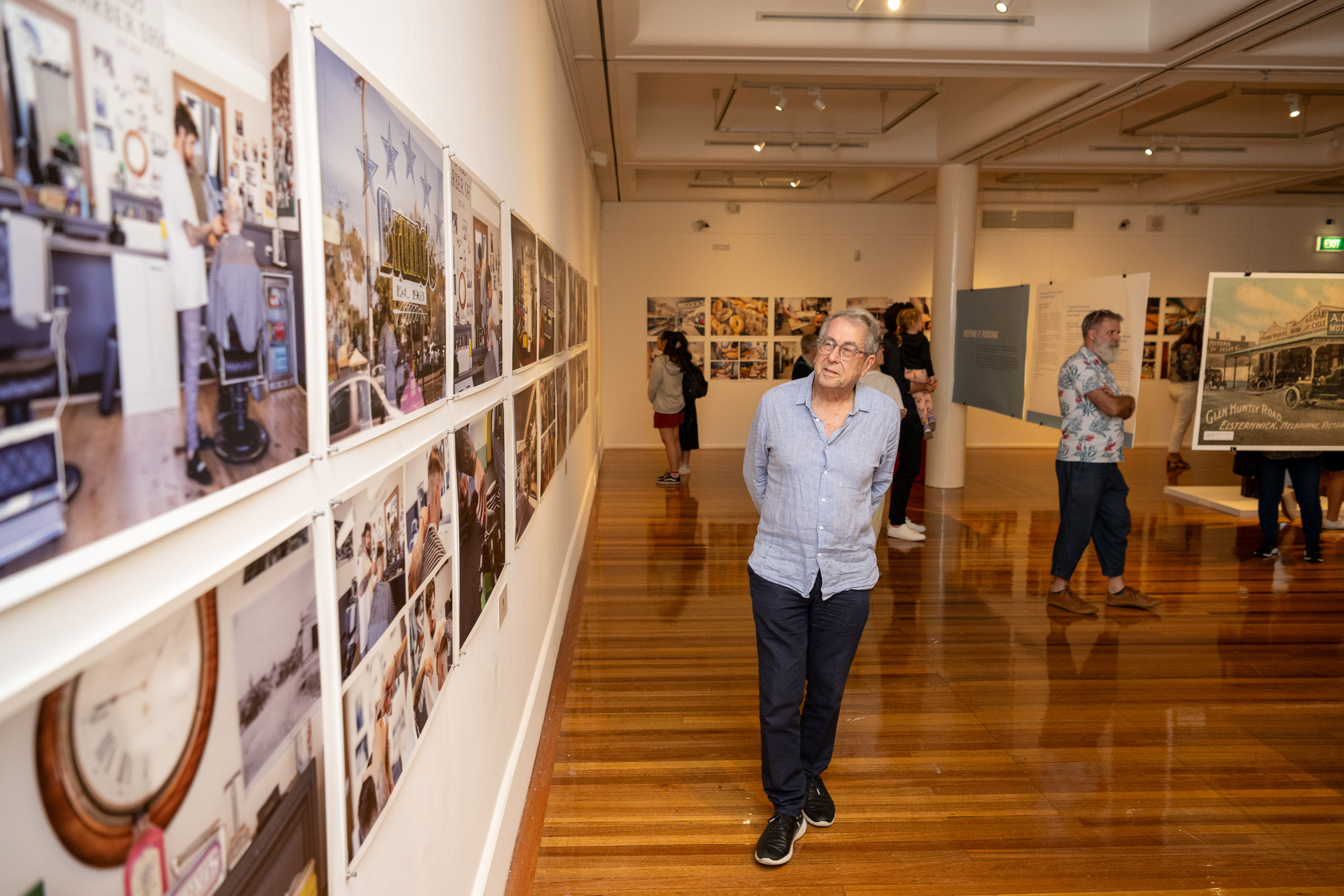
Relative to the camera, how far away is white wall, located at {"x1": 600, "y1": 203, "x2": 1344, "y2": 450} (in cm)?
1305

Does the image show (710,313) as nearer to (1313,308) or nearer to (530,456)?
(1313,308)

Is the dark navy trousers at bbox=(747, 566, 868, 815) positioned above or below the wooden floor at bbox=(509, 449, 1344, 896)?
above

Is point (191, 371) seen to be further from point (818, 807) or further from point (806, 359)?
point (806, 359)

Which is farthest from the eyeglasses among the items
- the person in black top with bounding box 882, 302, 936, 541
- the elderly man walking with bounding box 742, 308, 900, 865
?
the person in black top with bounding box 882, 302, 936, 541

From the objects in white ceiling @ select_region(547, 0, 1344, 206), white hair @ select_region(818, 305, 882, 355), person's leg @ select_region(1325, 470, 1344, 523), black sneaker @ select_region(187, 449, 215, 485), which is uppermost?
white ceiling @ select_region(547, 0, 1344, 206)

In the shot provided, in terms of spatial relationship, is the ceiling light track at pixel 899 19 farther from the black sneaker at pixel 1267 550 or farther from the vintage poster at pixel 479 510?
the black sneaker at pixel 1267 550

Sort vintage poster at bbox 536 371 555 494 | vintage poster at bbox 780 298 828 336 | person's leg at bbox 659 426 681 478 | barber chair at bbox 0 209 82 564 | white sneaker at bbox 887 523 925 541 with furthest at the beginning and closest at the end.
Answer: vintage poster at bbox 780 298 828 336, person's leg at bbox 659 426 681 478, white sneaker at bbox 887 523 925 541, vintage poster at bbox 536 371 555 494, barber chair at bbox 0 209 82 564

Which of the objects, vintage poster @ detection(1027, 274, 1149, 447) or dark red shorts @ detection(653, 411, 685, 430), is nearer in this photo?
vintage poster @ detection(1027, 274, 1149, 447)

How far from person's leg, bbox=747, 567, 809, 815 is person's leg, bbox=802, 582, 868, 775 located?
0.13 feet

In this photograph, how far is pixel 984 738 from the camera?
152 inches

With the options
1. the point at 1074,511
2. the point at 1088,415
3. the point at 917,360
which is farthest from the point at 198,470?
the point at 917,360

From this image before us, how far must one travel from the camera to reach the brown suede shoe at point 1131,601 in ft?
18.6

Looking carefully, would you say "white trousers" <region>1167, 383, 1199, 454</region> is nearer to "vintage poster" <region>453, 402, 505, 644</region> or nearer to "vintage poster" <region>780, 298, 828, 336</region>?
"vintage poster" <region>780, 298, 828, 336</region>

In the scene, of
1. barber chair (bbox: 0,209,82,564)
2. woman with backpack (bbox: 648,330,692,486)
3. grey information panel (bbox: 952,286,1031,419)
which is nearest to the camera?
barber chair (bbox: 0,209,82,564)
